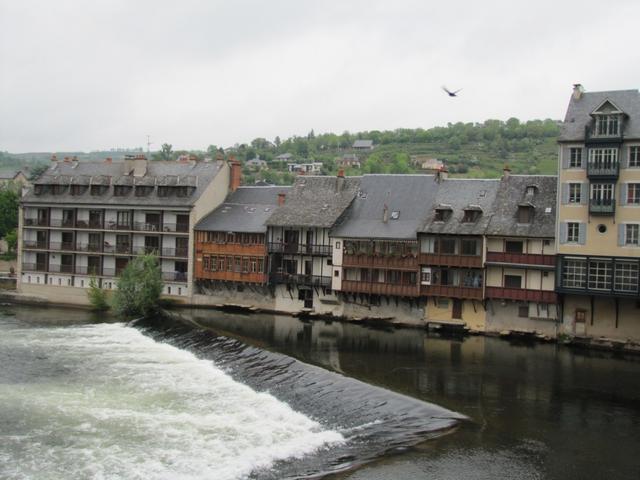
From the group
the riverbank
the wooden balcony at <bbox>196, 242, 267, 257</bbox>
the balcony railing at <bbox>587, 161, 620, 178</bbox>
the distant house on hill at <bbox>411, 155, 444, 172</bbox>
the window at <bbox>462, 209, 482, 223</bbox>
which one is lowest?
the riverbank

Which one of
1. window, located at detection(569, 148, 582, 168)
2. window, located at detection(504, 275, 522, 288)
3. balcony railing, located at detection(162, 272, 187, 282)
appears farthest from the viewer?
balcony railing, located at detection(162, 272, 187, 282)

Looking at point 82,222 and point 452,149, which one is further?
point 452,149

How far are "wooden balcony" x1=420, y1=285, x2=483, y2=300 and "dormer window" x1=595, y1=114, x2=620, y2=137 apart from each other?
13218 mm

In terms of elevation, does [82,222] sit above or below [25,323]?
above

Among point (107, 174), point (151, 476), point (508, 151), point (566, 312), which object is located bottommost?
point (151, 476)

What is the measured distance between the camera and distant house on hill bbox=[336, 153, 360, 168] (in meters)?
148

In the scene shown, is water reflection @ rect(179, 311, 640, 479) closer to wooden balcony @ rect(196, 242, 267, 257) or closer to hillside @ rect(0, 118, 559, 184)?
wooden balcony @ rect(196, 242, 267, 257)

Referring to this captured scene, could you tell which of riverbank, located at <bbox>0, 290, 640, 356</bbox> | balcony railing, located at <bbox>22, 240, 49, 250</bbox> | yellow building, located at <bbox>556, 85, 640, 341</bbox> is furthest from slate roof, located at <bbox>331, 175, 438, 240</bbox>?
balcony railing, located at <bbox>22, 240, 49, 250</bbox>

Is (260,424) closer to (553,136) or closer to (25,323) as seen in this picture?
(25,323)

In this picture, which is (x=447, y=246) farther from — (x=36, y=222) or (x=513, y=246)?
(x=36, y=222)

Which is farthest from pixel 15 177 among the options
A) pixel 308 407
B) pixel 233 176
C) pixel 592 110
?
pixel 308 407

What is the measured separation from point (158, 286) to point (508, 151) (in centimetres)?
9625

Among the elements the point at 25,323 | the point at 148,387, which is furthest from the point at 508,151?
the point at 148,387

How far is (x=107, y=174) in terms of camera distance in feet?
240
